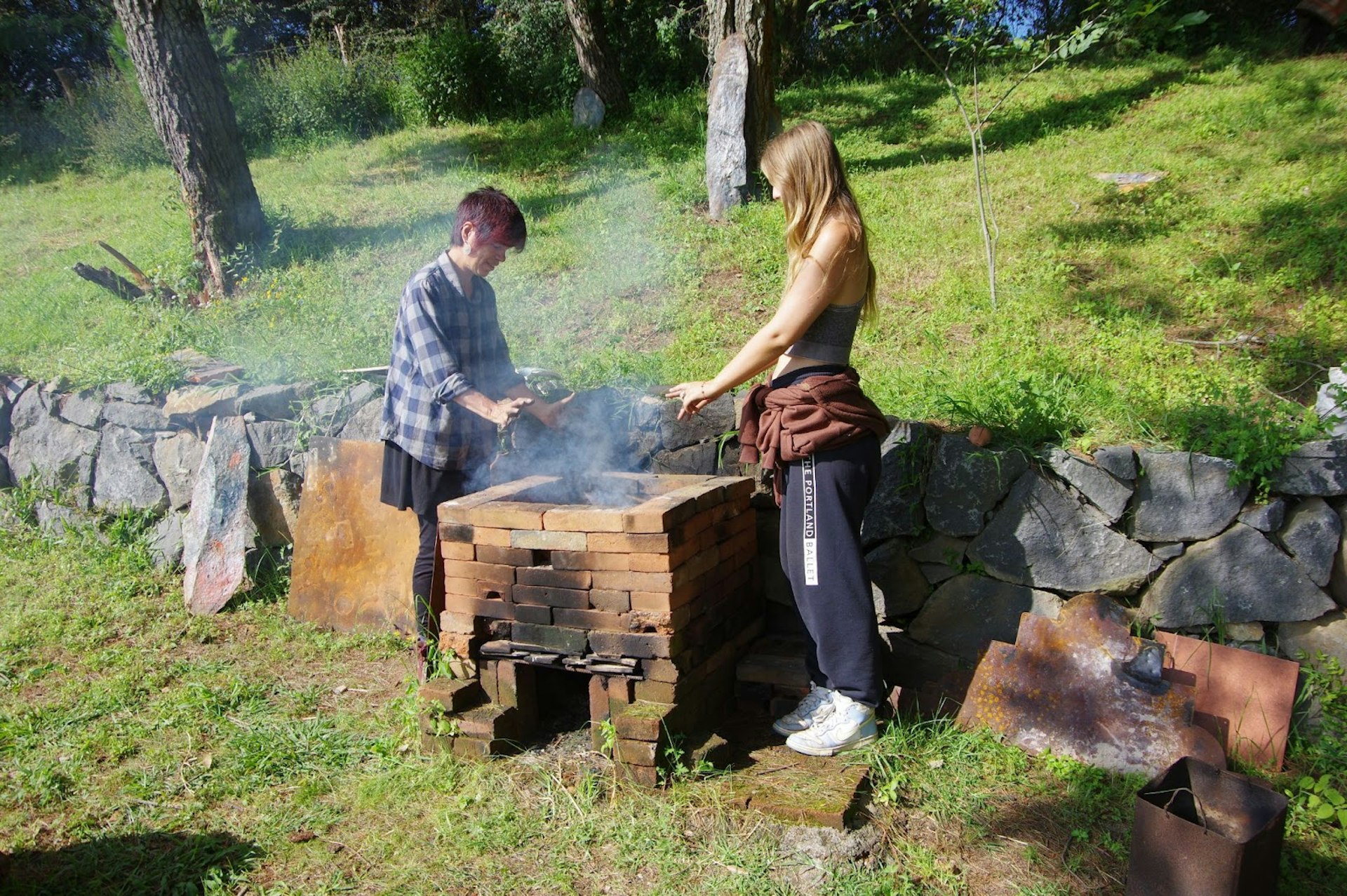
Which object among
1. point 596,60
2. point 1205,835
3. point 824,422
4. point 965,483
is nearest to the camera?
point 1205,835

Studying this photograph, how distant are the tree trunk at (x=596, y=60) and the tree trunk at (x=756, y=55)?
338cm

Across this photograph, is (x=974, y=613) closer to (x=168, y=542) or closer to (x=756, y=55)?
(x=168, y=542)

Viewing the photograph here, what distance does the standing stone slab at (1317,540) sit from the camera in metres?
3.16

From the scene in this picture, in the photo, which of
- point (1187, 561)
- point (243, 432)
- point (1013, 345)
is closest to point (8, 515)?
point (243, 432)

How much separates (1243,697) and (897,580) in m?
1.22

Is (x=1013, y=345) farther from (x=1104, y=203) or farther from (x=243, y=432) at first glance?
(x=243, y=432)

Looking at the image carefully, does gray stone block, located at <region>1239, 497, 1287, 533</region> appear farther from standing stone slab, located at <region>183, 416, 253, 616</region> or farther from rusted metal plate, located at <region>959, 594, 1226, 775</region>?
Result: standing stone slab, located at <region>183, 416, 253, 616</region>

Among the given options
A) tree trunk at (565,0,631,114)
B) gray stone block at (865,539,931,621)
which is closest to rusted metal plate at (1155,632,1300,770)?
gray stone block at (865,539,931,621)

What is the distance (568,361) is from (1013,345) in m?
2.35

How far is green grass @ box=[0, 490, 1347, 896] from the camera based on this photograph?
8.68 feet

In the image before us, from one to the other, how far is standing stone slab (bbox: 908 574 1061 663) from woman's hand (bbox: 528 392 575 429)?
5.57ft

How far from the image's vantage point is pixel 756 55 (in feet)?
22.4

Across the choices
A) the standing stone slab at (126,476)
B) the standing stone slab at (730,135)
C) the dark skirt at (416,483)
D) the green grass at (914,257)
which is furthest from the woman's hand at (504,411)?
the standing stone slab at (730,135)

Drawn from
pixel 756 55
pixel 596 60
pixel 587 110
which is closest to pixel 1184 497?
pixel 756 55
